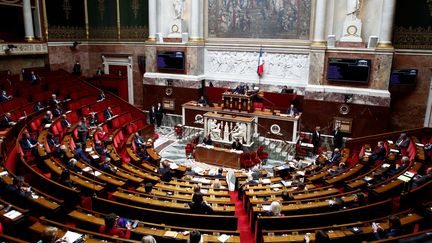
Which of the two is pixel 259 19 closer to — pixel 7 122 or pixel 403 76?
pixel 403 76

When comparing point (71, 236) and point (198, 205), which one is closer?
point (71, 236)

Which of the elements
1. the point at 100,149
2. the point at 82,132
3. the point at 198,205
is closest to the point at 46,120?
the point at 82,132

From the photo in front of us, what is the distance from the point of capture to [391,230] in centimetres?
629

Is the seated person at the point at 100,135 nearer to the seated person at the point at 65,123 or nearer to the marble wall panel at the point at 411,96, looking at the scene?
the seated person at the point at 65,123

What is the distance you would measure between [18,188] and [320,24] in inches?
558

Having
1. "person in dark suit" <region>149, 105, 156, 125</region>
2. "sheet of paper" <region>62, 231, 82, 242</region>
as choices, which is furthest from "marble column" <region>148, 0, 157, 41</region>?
"sheet of paper" <region>62, 231, 82, 242</region>

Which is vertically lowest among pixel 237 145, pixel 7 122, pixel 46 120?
pixel 237 145

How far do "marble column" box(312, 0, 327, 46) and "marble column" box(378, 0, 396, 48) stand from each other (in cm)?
252

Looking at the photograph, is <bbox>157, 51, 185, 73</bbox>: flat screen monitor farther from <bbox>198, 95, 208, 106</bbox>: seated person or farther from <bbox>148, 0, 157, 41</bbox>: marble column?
<bbox>198, 95, 208, 106</bbox>: seated person

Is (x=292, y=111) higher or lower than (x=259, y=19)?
lower

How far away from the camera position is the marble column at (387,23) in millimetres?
14886

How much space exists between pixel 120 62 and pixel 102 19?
117 inches

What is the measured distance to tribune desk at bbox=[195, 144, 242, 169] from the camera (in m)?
13.9

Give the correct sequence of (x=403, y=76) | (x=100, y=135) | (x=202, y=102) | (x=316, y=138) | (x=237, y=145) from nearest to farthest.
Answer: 1. (x=100, y=135)
2. (x=237, y=145)
3. (x=316, y=138)
4. (x=403, y=76)
5. (x=202, y=102)
